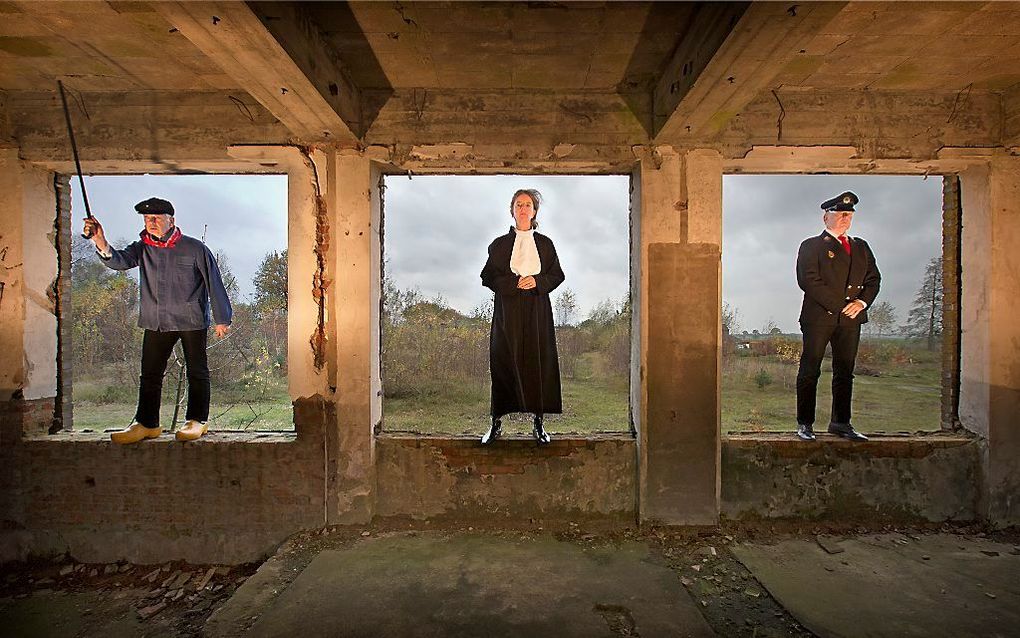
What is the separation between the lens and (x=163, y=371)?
3535mm

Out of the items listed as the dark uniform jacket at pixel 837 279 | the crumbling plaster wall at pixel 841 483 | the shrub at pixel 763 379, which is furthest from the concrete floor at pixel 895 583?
the dark uniform jacket at pixel 837 279

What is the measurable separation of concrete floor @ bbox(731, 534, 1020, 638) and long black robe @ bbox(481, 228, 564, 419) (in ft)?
5.80

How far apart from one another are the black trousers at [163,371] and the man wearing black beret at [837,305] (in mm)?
4766

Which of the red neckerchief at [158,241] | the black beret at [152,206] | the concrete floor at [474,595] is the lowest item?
the concrete floor at [474,595]

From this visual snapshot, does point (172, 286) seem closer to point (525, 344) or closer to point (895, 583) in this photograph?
point (525, 344)

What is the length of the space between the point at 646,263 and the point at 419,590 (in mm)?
2646

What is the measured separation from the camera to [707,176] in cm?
330

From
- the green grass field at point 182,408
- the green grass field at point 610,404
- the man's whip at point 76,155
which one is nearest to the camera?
the man's whip at point 76,155

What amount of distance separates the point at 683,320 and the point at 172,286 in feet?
13.0

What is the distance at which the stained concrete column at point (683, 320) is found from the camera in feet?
10.8

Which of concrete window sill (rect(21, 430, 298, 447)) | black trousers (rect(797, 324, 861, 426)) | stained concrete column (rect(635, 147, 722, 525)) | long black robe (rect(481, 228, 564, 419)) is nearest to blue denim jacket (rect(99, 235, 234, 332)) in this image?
concrete window sill (rect(21, 430, 298, 447))

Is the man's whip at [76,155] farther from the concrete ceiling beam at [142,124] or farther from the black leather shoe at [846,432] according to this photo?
the black leather shoe at [846,432]

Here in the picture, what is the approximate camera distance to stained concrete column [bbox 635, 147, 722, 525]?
329cm

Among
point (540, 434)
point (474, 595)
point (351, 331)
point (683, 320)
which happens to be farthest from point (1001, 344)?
point (351, 331)
